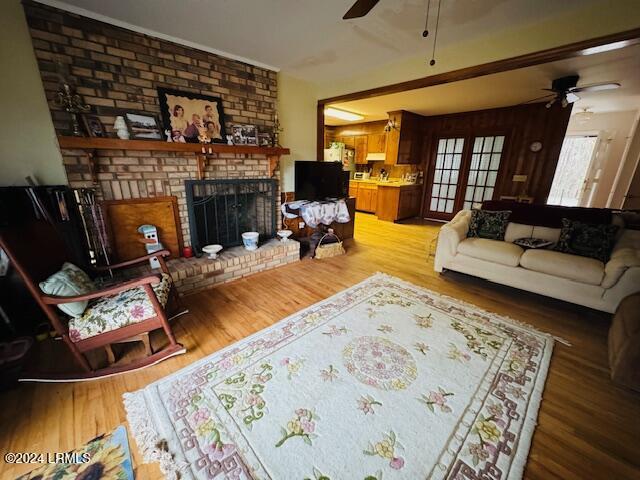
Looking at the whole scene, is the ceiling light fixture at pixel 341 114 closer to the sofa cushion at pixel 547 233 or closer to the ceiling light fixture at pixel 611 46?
the ceiling light fixture at pixel 611 46

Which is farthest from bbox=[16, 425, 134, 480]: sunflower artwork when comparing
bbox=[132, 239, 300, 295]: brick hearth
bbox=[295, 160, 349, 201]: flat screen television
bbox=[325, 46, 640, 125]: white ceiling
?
bbox=[325, 46, 640, 125]: white ceiling

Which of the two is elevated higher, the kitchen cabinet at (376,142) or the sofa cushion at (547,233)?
the kitchen cabinet at (376,142)

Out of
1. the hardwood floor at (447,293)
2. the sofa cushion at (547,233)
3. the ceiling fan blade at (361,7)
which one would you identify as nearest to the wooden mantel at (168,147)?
the hardwood floor at (447,293)

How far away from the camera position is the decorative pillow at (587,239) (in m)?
2.45

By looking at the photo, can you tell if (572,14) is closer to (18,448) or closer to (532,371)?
(532,371)

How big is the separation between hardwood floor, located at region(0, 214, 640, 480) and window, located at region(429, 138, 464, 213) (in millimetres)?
3531

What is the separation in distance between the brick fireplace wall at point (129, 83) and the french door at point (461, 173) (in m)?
4.62

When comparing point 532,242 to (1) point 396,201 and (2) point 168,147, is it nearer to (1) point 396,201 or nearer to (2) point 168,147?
(1) point 396,201

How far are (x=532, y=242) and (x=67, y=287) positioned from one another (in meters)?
4.11

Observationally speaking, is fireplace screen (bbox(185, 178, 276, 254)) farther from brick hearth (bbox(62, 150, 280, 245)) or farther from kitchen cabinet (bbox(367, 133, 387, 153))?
kitchen cabinet (bbox(367, 133, 387, 153))

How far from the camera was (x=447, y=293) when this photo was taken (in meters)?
2.75

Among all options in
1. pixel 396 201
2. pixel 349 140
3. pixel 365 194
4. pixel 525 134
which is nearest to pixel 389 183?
pixel 396 201

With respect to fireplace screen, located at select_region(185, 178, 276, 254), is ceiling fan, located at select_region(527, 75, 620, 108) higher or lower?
higher

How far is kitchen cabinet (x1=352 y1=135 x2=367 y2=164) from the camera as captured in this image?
662 centimetres
